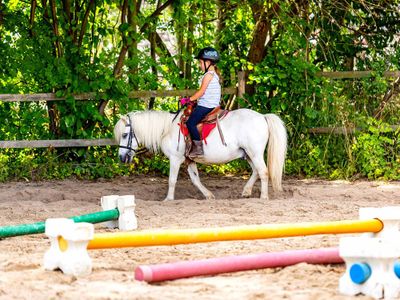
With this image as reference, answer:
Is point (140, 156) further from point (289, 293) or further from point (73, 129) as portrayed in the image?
point (289, 293)

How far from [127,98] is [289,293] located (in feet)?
29.1

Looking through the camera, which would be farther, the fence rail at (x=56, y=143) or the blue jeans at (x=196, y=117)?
the fence rail at (x=56, y=143)

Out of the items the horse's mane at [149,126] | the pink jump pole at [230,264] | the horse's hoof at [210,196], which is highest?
the horse's mane at [149,126]

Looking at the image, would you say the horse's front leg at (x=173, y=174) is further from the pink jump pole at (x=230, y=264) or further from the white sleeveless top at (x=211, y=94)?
the pink jump pole at (x=230, y=264)

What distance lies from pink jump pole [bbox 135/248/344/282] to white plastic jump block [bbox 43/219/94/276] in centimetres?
55

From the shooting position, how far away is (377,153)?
536 inches

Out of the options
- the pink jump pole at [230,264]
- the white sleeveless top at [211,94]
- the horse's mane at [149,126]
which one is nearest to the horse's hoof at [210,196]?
the horse's mane at [149,126]

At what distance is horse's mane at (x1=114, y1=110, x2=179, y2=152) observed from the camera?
1179cm

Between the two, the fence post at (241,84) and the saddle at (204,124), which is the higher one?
the fence post at (241,84)

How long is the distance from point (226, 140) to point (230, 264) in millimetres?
6038

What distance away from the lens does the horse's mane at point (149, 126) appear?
11.8 metres

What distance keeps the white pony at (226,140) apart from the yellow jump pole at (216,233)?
5.18m

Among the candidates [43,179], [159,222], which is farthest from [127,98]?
[159,222]

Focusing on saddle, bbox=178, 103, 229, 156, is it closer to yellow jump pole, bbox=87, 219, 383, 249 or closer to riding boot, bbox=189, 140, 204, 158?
riding boot, bbox=189, 140, 204, 158
